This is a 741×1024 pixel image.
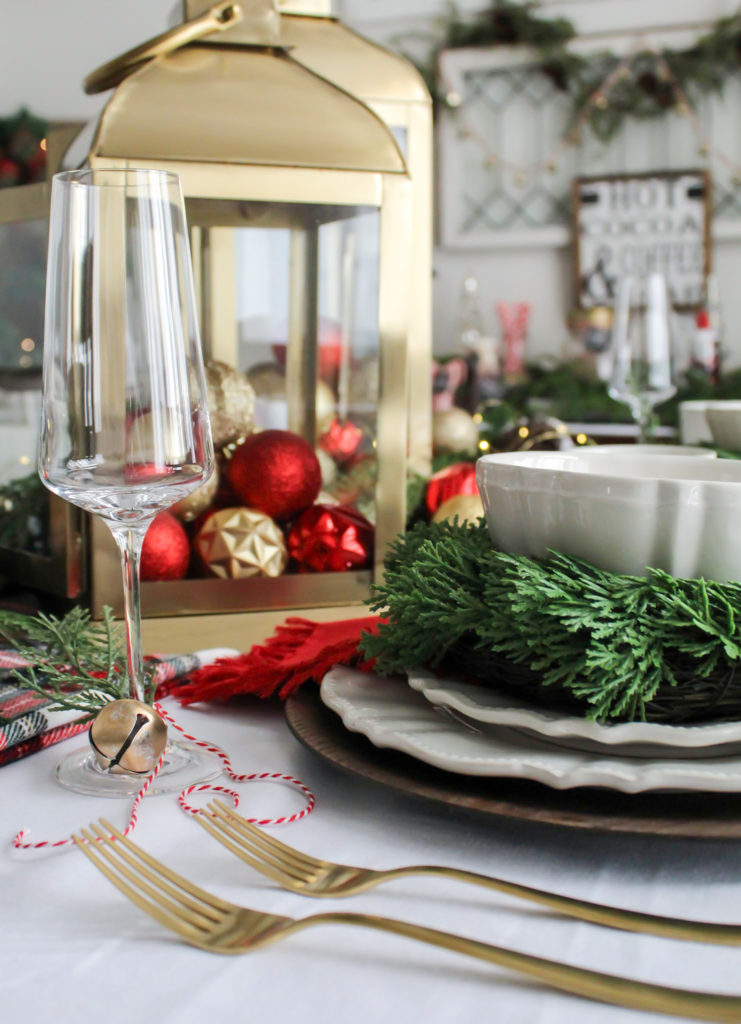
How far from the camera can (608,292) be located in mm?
2893

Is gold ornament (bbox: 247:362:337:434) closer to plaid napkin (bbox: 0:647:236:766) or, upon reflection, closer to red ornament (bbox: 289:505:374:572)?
red ornament (bbox: 289:505:374:572)

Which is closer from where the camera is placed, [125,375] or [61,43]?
[125,375]

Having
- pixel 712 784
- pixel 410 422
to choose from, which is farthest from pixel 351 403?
pixel 712 784

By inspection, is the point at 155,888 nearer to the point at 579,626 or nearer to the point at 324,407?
the point at 579,626

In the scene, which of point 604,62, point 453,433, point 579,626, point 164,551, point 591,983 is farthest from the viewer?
point 604,62

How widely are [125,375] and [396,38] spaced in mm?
2952

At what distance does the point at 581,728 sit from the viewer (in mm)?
345

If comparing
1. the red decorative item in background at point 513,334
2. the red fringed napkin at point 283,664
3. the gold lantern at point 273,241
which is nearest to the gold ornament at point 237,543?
the gold lantern at point 273,241

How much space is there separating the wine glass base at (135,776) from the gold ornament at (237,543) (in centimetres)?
23

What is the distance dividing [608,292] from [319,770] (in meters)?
2.69

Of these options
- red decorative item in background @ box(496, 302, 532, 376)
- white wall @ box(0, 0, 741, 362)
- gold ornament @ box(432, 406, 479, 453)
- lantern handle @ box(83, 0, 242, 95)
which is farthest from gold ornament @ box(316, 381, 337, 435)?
white wall @ box(0, 0, 741, 362)

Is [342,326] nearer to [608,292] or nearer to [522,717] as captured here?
[522,717]

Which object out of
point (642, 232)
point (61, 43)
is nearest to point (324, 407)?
point (642, 232)

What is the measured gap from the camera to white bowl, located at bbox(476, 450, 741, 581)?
385 mm
